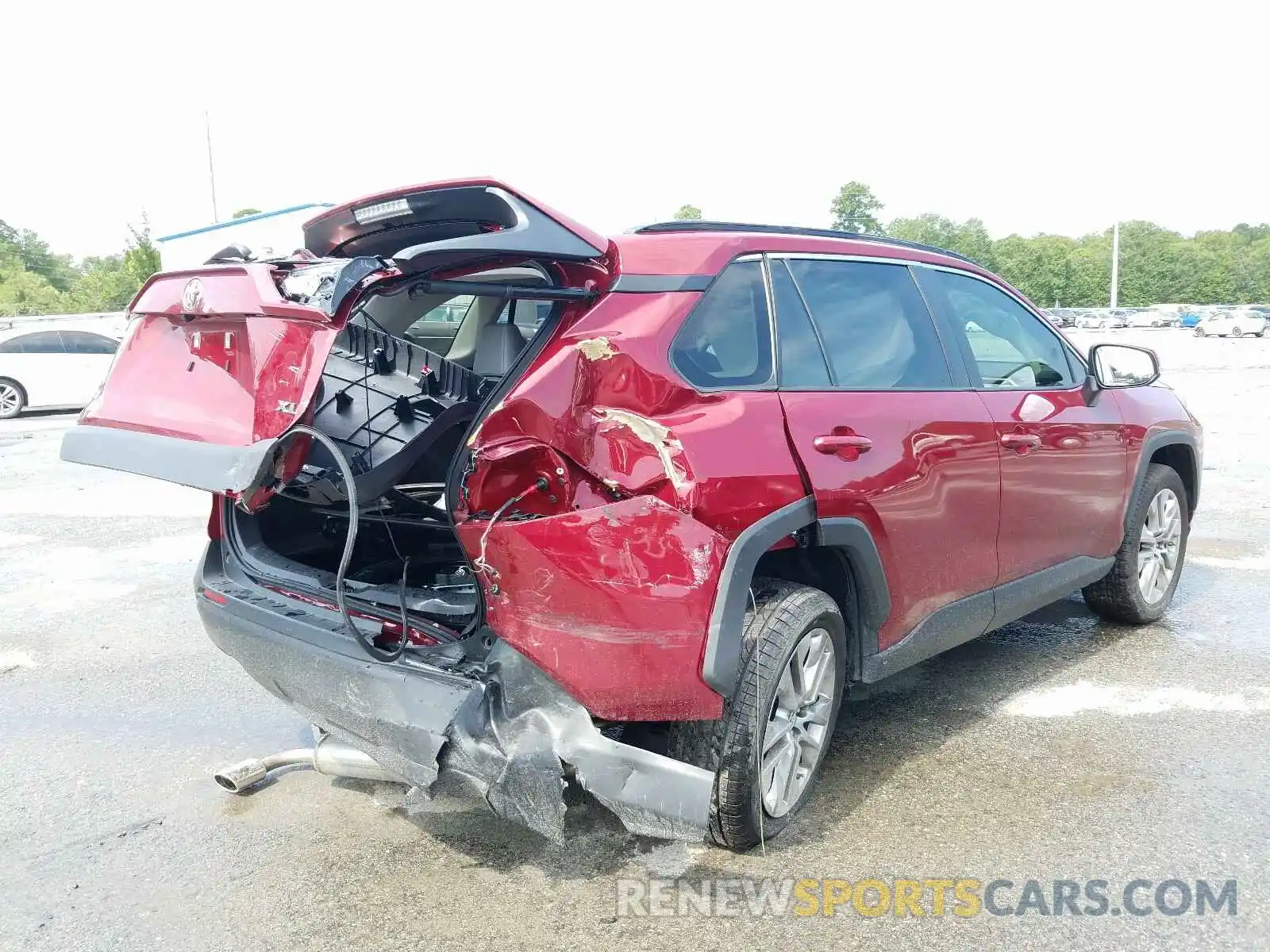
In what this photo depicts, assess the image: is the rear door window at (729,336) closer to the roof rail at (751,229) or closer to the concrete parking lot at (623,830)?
the roof rail at (751,229)

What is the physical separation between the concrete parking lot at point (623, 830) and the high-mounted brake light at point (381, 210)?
6.33ft

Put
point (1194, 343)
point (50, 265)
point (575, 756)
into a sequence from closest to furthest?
point (575, 756), point (1194, 343), point (50, 265)

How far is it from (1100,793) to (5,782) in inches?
152

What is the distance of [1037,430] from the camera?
12.9 ft

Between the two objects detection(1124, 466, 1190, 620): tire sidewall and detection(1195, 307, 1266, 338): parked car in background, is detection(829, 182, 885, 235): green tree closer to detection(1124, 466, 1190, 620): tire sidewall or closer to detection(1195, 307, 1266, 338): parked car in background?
detection(1195, 307, 1266, 338): parked car in background

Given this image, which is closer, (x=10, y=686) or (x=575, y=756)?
(x=575, y=756)

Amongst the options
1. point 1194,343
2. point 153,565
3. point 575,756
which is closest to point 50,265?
point 1194,343

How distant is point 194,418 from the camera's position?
9.14 ft

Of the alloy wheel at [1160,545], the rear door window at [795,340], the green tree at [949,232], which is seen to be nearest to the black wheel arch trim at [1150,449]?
the alloy wheel at [1160,545]

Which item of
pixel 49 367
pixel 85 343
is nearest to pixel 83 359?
pixel 85 343

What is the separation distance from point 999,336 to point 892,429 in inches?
47.5

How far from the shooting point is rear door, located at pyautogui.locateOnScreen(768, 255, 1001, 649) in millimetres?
3021

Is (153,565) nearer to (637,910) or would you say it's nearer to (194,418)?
(194,418)

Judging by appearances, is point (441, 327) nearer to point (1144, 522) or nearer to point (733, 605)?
point (733, 605)
